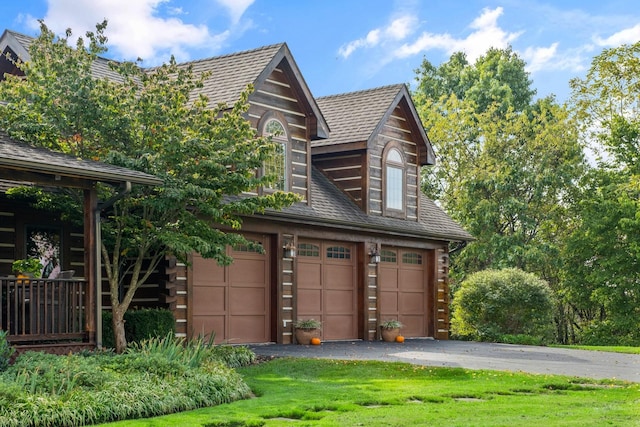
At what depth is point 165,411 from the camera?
34.9 ft

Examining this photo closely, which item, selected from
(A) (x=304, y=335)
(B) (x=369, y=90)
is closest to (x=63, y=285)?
(A) (x=304, y=335)

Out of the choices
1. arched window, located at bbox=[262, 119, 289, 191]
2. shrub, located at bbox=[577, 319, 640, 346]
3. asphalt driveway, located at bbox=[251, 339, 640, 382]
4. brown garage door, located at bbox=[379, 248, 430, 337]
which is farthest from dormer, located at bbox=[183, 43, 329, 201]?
shrub, located at bbox=[577, 319, 640, 346]

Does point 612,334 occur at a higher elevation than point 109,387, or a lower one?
lower

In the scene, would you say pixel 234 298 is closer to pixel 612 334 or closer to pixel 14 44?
pixel 14 44

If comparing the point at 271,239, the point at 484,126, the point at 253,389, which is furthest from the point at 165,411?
the point at 484,126

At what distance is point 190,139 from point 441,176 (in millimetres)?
24506

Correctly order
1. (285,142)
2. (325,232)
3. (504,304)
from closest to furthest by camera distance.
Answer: (285,142) < (325,232) < (504,304)

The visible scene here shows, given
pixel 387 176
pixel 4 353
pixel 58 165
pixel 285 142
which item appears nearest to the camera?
pixel 4 353

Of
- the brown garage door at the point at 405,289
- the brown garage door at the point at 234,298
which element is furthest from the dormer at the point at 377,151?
the brown garage door at the point at 234,298

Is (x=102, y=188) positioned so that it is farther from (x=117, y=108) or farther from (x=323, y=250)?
(x=323, y=250)

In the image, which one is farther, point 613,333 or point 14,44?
point 613,333

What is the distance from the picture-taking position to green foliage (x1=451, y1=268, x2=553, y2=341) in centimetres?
2656

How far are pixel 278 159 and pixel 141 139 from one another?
5.94 m

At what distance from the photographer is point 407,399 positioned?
1161 cm
